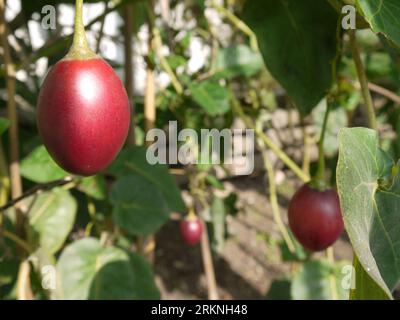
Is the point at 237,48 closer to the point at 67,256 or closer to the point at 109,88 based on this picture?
the point at 67,256

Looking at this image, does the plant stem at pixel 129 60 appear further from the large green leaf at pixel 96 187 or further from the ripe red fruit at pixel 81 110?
the ripe red fruit at pixel 81 110

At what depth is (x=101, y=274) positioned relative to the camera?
720 mm

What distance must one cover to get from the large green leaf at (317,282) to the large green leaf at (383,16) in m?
0.53

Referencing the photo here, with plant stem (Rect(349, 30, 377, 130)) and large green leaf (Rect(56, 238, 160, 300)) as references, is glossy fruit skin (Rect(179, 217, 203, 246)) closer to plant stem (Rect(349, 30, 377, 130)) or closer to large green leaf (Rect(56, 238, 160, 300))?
large green leaf (Rect(56, 238, 160, 300))

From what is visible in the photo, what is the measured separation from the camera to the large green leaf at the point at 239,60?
1.00 meters

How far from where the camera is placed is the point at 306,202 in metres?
0.61

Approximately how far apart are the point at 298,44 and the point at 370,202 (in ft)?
0.82

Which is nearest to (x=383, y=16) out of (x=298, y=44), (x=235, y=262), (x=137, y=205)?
(x=298, y=44)

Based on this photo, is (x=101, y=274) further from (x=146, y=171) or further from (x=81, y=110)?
(x=81, y=110)

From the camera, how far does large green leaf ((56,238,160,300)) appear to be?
2.27 ft

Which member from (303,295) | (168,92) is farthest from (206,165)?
(303,295)

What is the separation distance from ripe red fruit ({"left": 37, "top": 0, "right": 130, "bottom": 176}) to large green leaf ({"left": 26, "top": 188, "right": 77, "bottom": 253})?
0.40m

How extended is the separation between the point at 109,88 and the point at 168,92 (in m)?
0.56

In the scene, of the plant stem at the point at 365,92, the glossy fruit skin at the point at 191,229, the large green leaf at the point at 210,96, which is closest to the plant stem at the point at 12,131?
the large green leaf at the point at 210,96
